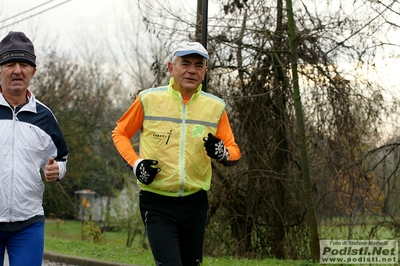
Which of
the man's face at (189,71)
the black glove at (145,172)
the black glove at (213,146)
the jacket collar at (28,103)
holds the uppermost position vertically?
the man's face at (189,71)

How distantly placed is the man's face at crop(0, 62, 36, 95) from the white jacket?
0.07 metres

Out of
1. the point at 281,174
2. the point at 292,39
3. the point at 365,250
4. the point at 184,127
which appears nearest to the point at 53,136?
the point at 184,127

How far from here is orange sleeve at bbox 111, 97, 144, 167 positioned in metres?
4.66

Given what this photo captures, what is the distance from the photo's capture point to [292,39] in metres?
11.1

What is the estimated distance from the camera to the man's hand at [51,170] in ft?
13.2

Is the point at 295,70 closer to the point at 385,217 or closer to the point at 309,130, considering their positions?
the point at 309,130

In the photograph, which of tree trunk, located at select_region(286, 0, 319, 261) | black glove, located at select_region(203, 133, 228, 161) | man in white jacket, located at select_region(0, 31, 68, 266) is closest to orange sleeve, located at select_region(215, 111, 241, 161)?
black glove, located at select_region(203, 133, 228, 161)

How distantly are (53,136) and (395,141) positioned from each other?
7.76m

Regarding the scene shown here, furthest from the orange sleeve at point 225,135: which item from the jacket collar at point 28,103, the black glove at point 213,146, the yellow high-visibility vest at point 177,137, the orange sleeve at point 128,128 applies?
the jacket collar at point 28,103

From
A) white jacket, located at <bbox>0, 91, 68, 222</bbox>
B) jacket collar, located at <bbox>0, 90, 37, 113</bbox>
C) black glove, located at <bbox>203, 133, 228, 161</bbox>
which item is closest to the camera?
white jacket, located at <bbox>0, 91, 68, 222</bbox>

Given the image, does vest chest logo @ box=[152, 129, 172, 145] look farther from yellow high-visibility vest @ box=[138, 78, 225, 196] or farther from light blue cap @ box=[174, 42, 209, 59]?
light blue cap @ box=[174, 42, 209, 59]

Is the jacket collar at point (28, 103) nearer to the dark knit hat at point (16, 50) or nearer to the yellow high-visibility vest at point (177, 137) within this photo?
the dark knit hat at point (16, 50)

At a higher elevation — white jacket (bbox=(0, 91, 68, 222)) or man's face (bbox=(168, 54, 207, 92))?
man's face (bbox=(168, 54, 207, 92))

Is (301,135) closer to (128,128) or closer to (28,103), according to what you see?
(128,128)
